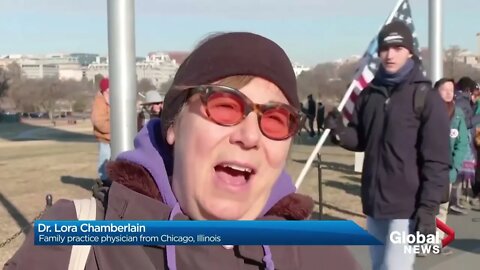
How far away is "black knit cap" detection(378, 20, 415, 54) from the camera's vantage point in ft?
13.7

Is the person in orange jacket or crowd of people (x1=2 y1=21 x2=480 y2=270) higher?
crowd of people (x1=2 y1=21 x2=480 y2=270)

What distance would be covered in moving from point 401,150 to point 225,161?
291 cm

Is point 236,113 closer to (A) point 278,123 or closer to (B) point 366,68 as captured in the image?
(A) point 278,123

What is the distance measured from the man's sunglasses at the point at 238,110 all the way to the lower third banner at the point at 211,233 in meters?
0.30

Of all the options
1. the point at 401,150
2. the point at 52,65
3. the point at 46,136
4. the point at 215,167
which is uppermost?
the point at 215,167

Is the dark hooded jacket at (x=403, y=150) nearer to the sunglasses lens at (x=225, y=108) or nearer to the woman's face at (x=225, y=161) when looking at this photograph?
the woman's face at (x=225, y=161)

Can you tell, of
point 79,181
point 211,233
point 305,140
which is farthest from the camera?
point 305,140

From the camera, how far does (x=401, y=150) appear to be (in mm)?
4180

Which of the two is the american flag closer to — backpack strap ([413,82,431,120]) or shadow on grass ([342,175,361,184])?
backpack strap ([413,82,431,120])

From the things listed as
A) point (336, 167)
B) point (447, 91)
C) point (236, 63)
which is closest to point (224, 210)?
point (236, 63)

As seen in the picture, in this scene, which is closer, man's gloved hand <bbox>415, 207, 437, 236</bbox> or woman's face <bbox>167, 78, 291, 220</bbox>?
woman's face <bbox>167, 78, 291, 220</bbox>

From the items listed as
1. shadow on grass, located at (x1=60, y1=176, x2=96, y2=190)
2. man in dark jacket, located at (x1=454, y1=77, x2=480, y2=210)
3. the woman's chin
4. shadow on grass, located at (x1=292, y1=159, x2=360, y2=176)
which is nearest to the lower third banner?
the woman's chin

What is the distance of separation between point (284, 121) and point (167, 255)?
1.27 feet

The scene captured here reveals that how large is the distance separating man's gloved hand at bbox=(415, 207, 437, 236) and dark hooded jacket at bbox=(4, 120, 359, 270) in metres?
2.51
